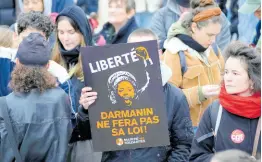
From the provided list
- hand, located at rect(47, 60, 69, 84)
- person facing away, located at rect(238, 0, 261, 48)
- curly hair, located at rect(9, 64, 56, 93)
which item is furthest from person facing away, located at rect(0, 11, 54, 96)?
person facing away, located at rect(238, 0, 261, 48)

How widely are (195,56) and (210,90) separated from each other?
68cm

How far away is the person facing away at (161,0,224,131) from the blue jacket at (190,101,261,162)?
1208mm

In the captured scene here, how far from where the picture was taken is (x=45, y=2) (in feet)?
33.0

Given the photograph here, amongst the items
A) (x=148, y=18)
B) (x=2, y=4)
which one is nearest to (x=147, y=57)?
(x=2, y=4)

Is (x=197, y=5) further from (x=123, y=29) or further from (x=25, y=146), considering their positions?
(x=25, y=146)

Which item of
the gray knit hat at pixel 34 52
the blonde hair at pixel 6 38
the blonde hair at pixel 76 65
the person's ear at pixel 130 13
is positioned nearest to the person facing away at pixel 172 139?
the gray knit hat at pixel 34 52

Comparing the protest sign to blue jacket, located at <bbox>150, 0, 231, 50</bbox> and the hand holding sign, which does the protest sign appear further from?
blue jacket, located at <bbox>150, 0, 231, 50</bbox>

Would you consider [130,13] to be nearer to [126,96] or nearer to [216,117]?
[126,96]

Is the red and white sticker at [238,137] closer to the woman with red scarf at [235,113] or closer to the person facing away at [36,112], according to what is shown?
the woman with red scarf at [235,113]

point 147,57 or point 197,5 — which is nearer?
point 147,57

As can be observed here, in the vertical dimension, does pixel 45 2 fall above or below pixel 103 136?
above

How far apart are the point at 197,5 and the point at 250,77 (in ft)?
6.85

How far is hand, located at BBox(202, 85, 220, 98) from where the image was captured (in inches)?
278

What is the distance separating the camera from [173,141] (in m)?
6.64
